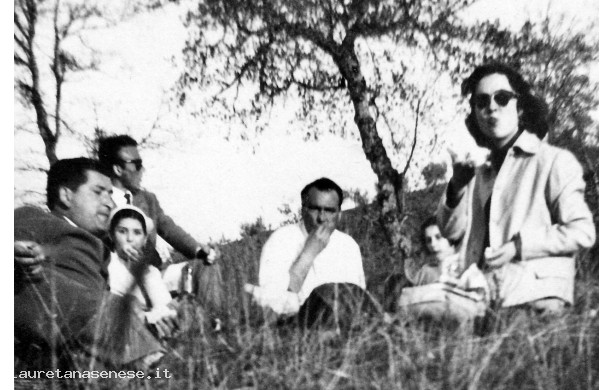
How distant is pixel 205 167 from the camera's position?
571 centimetres

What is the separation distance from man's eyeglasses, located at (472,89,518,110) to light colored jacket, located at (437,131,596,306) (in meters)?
0.23

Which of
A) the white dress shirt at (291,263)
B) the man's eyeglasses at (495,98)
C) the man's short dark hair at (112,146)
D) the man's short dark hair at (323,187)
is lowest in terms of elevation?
the white dress shirt at (291,263)

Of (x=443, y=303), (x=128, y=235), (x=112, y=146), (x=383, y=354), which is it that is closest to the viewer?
(x=383, y=354)

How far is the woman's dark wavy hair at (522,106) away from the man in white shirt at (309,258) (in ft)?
2.98

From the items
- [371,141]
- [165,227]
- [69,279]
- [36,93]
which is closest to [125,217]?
[165,227]

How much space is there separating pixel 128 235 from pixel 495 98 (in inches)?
92.9

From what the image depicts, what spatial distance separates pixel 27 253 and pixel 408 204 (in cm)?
234

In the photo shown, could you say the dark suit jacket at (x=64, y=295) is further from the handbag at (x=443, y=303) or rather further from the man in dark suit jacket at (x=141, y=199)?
the handbag at (x=443, y=303)

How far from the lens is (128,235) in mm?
5637

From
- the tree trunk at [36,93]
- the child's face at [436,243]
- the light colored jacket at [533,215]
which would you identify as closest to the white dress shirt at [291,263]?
the child's face at [436,243]

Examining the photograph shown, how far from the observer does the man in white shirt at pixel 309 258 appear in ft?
18.2

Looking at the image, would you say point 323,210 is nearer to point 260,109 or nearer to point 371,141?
point 371,141

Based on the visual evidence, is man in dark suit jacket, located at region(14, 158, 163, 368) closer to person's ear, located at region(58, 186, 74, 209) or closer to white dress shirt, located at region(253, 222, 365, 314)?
person's ear, located at region(58, 186, 74, 209)

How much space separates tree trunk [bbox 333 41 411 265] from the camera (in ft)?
18.8
